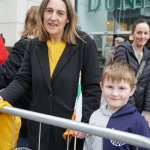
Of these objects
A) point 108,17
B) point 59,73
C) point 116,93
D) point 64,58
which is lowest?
point 116,93

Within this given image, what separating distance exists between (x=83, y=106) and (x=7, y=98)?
61 centimetres

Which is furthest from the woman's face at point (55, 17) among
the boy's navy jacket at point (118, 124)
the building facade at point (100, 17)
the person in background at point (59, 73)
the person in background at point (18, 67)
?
the building facade at point (100, 17)

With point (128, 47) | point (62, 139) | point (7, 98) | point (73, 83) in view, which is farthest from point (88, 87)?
point (128, 47)

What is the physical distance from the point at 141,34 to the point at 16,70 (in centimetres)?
159

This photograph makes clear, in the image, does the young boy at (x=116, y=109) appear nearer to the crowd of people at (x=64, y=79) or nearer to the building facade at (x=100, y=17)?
the crowd of people at (x=64, y=79)

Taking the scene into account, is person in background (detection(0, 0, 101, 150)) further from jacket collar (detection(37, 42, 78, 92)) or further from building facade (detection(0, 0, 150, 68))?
building facade (detection(0, 0, 150, 68))

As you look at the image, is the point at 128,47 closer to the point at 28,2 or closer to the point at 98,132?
the point at 98,132

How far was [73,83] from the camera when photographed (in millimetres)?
2518

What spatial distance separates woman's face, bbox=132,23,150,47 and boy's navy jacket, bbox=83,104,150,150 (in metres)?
1.49

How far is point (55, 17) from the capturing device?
8.33ft

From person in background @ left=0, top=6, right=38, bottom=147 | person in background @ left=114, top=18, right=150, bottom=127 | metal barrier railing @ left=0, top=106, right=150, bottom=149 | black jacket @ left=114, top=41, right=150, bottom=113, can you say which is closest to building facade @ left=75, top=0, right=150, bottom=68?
person in background @ left=114, top=18, right=150, bottom=127

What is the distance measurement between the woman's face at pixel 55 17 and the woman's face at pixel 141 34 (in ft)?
4.36

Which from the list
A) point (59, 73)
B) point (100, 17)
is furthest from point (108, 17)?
point (59, 73)

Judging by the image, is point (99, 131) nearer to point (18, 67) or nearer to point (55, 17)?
point (55, 17)
